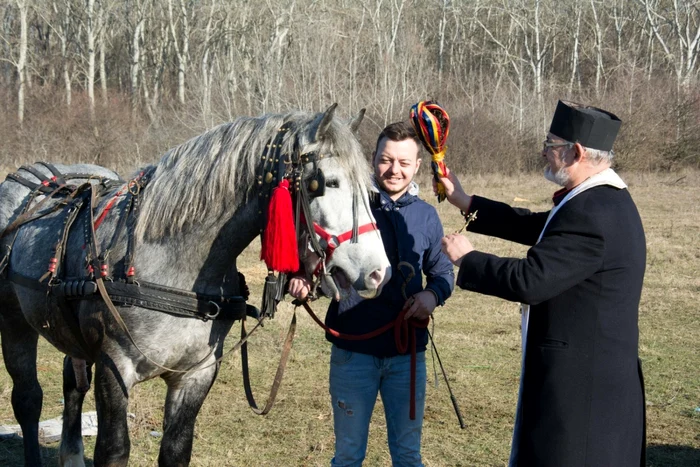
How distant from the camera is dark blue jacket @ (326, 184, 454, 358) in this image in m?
3.21

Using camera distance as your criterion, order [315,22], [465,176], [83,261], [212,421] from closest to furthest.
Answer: [83,261]
[212,421]
[465,176]
[315,22]

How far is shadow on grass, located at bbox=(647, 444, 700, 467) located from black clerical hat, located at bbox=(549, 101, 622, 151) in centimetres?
274

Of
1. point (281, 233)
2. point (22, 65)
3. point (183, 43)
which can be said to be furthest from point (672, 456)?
point (183, 43)

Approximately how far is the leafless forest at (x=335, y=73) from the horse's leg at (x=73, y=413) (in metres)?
19.2

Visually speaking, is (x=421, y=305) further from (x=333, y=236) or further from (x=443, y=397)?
(x=443, y=397)

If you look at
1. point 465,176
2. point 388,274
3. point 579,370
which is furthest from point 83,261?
point 465,176

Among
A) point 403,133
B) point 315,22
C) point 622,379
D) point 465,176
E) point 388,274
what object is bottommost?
point 465,176

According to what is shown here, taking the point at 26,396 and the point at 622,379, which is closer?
the point at 622,379

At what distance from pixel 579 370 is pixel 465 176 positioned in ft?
66.5

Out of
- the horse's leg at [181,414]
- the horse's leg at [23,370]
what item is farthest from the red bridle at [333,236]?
the horse's leg at [23,370]

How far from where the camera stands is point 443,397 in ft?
18.8

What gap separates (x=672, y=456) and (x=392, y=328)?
2.55m

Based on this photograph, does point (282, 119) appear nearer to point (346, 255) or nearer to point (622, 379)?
point (346, 255)

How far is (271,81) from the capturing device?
26500 mm
